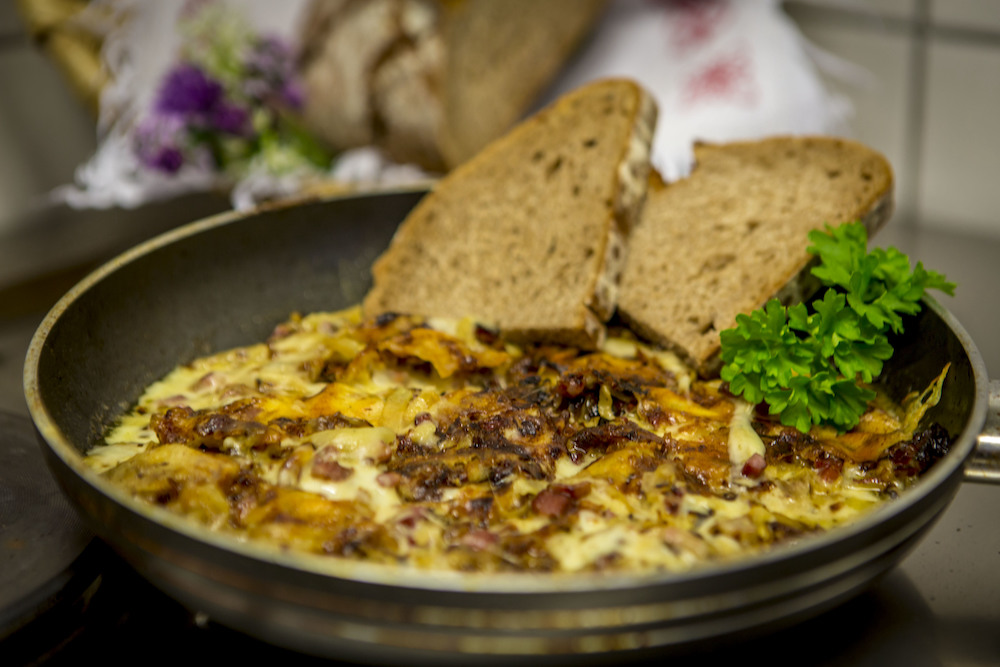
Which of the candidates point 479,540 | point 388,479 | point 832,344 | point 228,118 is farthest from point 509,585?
point 228,118

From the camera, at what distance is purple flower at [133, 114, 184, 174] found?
391 cm

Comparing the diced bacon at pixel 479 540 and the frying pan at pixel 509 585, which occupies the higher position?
the frying pan at pixel 509 585

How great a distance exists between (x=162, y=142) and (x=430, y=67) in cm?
132

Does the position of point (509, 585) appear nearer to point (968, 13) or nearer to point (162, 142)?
point (968, 13)

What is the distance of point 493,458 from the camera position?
60.5 inches

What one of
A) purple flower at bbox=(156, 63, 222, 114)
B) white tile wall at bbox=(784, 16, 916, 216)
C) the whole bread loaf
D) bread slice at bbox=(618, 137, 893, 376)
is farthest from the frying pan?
purple flower at bbox=(156, 63, 222, 114)

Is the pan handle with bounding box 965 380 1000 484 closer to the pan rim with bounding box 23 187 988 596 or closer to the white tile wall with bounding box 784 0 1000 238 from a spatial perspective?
the pan rim with bounding box 23 187 988 596

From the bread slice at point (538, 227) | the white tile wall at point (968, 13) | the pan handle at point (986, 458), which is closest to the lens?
the pan handle at point (986, 458)

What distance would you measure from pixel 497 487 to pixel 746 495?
0.44m

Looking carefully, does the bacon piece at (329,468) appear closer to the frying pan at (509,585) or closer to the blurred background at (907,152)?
the frying pan at (509,585)

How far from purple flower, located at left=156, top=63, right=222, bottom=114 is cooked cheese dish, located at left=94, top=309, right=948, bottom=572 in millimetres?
2211

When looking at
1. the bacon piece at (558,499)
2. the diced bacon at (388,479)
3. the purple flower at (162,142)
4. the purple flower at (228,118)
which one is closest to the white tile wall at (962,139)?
the bacon piece at (558,499)

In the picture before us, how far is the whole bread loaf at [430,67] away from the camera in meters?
3.31

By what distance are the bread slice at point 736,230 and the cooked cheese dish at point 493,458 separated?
0.12 meters
